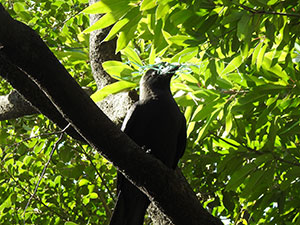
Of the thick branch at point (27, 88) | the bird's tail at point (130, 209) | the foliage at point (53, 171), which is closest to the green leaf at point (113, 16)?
the thick branch at point (27, 88)

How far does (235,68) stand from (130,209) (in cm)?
100

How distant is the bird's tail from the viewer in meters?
2.59

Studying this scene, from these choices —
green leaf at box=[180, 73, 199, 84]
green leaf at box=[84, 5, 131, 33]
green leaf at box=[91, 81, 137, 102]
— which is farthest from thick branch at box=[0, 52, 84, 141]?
green leaf at box=[180, 73, 199, 84]

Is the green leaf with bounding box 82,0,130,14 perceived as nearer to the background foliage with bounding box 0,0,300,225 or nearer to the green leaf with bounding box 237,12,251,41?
the background foliage with bounding box 0,0,300,225

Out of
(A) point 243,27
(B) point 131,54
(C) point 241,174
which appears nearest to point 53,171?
(B) point 131,54

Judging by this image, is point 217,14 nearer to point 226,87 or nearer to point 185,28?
point 185,28

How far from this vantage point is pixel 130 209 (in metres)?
2.69

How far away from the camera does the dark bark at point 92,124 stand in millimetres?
1586

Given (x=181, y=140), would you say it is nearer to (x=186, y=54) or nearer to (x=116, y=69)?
(x=116, y=69)

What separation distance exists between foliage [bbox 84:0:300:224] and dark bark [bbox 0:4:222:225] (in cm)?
49

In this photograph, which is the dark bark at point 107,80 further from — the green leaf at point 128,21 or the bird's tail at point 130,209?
the green leaf at point 128,21

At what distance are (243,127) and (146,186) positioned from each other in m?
1.18

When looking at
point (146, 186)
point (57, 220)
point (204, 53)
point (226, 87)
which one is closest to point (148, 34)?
point (204, 53)

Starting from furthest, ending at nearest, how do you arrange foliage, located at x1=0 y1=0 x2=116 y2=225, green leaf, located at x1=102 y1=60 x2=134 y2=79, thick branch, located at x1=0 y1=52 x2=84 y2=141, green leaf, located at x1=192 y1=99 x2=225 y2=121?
foliage, located at x1=0 y1=0 x2=116 y2=225 → green leaf, located at x1=102 y1=60 x2=134 y2=79 → green leaf, located at x1=192 y1=99 x2=225 y2=121 → thick branch, located at x1=0 y1=52 x2=84 y2=141
